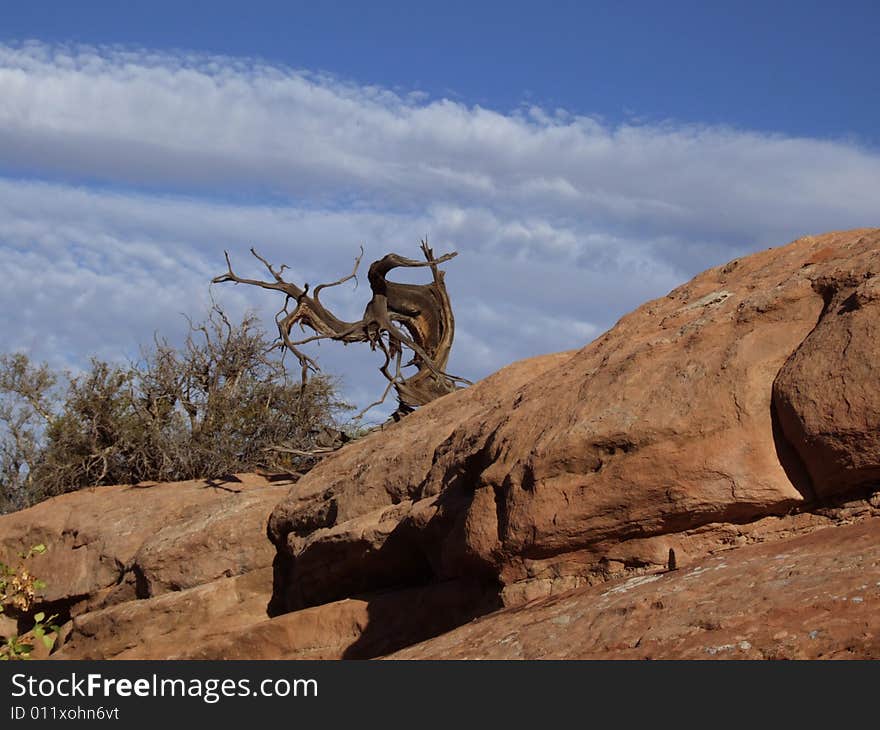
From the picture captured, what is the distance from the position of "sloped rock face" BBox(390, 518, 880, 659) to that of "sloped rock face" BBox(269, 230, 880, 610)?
408mm

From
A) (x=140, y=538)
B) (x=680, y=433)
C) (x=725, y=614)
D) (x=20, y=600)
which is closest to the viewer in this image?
(x=725, y=614)

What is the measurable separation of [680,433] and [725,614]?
1674 mm

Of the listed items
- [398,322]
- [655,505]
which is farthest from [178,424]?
[655,505]

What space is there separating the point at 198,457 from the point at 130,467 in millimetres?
1078

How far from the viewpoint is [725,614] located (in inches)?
202

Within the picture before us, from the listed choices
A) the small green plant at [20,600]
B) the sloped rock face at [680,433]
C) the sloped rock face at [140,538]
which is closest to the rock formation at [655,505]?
the sloped rock face at [680,433]

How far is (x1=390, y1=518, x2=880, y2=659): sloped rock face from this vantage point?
185 inches

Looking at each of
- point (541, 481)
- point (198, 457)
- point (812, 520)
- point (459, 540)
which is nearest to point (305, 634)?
point (459, 540)

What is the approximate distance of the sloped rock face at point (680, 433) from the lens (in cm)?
632

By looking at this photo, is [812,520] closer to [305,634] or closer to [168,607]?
[305,634]

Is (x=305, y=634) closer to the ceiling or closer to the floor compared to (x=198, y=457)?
closer to the floor

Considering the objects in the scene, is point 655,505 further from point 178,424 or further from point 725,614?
point 178,424

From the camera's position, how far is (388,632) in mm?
8766

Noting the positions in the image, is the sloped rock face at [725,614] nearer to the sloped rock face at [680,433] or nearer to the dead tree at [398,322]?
the sloped rock face at [680,433]
